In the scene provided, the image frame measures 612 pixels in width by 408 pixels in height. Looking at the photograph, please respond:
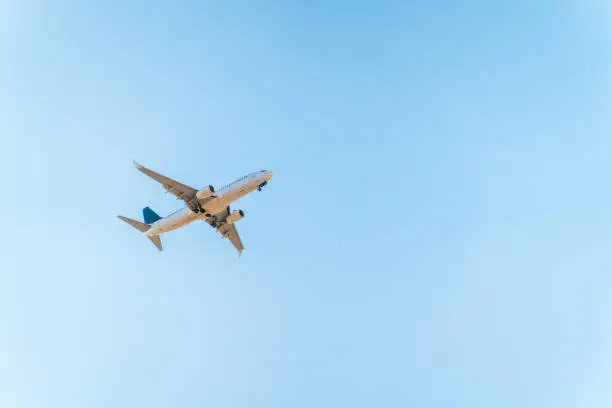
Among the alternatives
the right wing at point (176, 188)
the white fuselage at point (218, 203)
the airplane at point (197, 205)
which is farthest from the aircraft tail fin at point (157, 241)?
the right wing at point (176, 188)

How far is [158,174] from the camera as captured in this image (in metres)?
78.3

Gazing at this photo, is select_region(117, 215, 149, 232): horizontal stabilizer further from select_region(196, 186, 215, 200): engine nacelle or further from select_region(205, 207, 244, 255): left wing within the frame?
select_region(196, 186, 215, 200): engine nacelle

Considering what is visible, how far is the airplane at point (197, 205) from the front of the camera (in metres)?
76.5

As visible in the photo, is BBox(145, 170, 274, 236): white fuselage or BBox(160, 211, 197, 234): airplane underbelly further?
BBox(160, 211, 197, 234): airplane underbelly

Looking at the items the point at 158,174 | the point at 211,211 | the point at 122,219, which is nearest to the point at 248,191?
the point at 211,211

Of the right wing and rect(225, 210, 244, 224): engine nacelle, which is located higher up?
rect(225, 210, 244, 224): engine nacelle

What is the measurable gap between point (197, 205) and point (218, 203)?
354 cm

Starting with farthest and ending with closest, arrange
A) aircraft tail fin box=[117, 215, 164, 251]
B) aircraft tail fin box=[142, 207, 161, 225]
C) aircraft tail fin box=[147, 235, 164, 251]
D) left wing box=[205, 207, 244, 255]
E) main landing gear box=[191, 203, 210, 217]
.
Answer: left wing box=[205, 207, 244, 255], aircraft tail fin box=[142, 207, 161, 225], aircraft tail fin box=[147, 235, 164, 251], aircraft tail fin box=[117, 215, 164, 251], main landing gear box=[191, 203, 210, 217]

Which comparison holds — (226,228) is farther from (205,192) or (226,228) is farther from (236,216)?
(205,192)

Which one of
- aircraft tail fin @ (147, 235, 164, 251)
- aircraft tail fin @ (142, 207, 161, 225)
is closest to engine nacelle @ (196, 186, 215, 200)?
aircraft tail fin @ (147, 235, 164, 251)

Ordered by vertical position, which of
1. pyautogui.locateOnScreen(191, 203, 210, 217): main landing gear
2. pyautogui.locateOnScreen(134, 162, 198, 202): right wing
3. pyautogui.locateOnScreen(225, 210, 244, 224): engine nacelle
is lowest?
pyautogui.locateOnScreen(191, 203, 210, 217): main landing gear

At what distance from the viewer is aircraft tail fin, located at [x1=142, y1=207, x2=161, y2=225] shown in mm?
87125

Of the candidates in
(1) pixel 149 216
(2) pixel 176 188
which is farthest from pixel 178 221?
(1) pixel 149 216

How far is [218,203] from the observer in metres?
78.5
